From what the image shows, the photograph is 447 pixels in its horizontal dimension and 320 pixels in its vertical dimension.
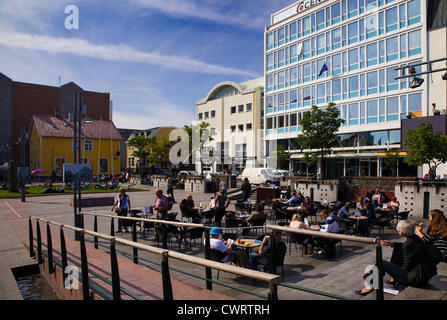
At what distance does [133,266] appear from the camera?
6.64 m

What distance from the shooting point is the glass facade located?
31391 mm

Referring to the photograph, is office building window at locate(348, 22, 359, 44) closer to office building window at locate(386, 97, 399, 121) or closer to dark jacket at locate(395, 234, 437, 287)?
office building window at locate(386, 97, 399, 121)

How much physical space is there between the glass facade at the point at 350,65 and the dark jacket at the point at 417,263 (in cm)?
2729

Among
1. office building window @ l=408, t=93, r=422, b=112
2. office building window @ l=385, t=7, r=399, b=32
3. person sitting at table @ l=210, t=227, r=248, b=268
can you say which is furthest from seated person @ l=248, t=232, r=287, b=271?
office building window @ l=385, t=7, r=399, b=32

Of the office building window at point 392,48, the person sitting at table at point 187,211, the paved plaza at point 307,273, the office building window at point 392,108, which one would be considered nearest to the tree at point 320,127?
the office building window at point 392,108

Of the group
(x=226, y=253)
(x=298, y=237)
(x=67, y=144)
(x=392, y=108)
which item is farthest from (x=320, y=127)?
(x=67, y=144)

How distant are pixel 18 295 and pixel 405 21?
120 feet

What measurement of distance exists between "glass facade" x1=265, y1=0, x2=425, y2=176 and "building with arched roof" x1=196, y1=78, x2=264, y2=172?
15.8ft

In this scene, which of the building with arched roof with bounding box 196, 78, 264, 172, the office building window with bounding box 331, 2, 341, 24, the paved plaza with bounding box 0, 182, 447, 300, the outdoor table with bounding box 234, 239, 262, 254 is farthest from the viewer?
the building with arched roof with bounding box 196, 78, 264, 172

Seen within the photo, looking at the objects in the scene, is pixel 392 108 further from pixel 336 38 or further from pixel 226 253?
pixel 226 253

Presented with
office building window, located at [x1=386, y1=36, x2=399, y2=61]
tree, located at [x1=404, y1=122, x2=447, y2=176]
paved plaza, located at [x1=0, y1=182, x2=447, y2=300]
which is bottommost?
paved plaza, located at [x1=0, y1=182, x2=447, y2=300]

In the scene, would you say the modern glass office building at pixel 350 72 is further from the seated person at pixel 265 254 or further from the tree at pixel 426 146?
the seated person at pixel 265 254

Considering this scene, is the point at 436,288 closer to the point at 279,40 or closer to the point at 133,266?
the point at 133,266
